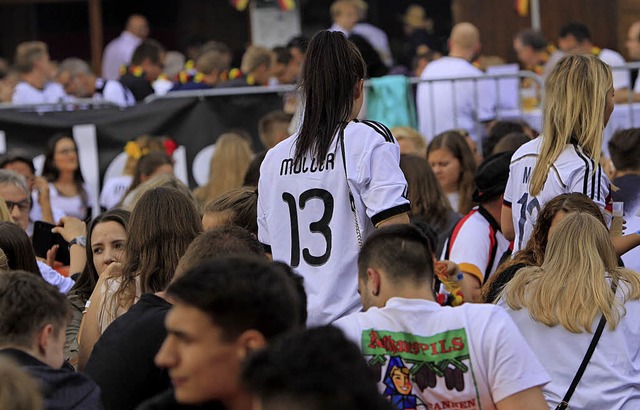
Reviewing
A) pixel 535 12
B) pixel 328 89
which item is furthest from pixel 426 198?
pixel 535 12

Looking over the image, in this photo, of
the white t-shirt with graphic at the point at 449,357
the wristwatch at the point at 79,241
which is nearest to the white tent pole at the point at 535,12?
the wristwatch at the point at 79,241

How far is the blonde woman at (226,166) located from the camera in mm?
10555

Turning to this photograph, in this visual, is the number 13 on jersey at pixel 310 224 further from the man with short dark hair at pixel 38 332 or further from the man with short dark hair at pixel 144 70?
the man with short dark hair at pixel 144 70

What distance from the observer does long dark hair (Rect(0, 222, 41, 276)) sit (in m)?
6.27

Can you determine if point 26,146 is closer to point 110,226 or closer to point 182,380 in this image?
point 110,226

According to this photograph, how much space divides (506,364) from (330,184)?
4.49ft

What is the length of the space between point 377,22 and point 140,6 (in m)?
3.70

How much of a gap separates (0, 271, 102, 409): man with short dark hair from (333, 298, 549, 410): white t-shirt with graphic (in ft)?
2.93

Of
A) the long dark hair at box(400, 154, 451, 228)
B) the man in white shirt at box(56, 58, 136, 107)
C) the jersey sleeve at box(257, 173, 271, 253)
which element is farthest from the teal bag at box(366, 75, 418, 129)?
the jersey sleeve at box(257, 173, 271, 253)

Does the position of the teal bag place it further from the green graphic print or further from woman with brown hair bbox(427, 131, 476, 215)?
the green graphic print

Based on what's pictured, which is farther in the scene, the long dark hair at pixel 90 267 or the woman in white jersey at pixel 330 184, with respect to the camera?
the long dark hair at pixel 90 267

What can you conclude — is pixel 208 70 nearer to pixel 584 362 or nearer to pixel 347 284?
pixel 347 284

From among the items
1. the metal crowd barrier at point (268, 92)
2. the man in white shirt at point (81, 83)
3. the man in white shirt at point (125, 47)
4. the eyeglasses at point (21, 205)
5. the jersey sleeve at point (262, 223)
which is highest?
the man in white shirt at point (125, 47)

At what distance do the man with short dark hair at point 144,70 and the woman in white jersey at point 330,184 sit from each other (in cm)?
898
